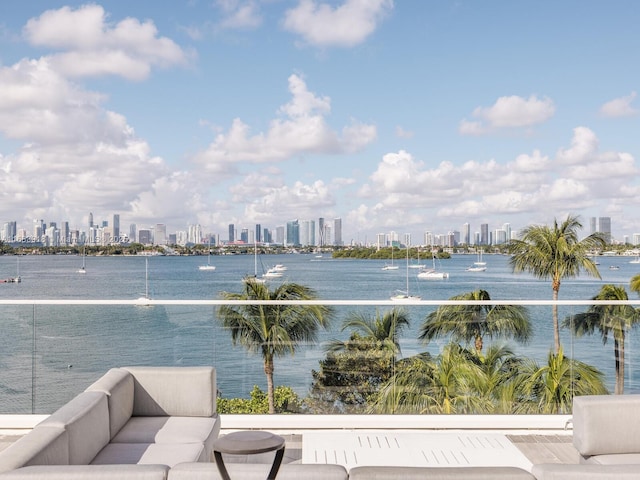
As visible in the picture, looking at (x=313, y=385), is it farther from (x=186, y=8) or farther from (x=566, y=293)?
(x=566, y=293)

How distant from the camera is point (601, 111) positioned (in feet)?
111

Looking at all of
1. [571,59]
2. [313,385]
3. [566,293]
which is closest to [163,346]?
[313,385]

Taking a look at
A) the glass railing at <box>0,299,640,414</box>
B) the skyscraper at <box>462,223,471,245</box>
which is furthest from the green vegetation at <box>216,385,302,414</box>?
the skyscraper at <box>462,223,471,245</box>

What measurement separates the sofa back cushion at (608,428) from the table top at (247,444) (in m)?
1.95

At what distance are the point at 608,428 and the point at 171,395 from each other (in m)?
2.45

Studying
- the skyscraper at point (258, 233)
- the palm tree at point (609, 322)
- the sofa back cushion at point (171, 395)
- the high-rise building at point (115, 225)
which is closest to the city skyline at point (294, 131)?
the skyscraper at point (258, 233)

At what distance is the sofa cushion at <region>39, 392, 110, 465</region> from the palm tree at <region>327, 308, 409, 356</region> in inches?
82.4

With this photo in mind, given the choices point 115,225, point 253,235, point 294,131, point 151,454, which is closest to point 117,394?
point 151,454

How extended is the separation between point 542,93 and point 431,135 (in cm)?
835

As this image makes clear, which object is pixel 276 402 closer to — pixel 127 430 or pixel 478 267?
pixel 127 430

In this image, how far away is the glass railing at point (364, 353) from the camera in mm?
4828

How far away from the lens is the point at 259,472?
6.08 feet

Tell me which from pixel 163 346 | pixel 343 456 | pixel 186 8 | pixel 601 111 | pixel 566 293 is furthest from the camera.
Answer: pixel 566 293

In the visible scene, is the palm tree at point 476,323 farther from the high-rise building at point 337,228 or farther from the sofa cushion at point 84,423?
the high-rise building at point 337,228
